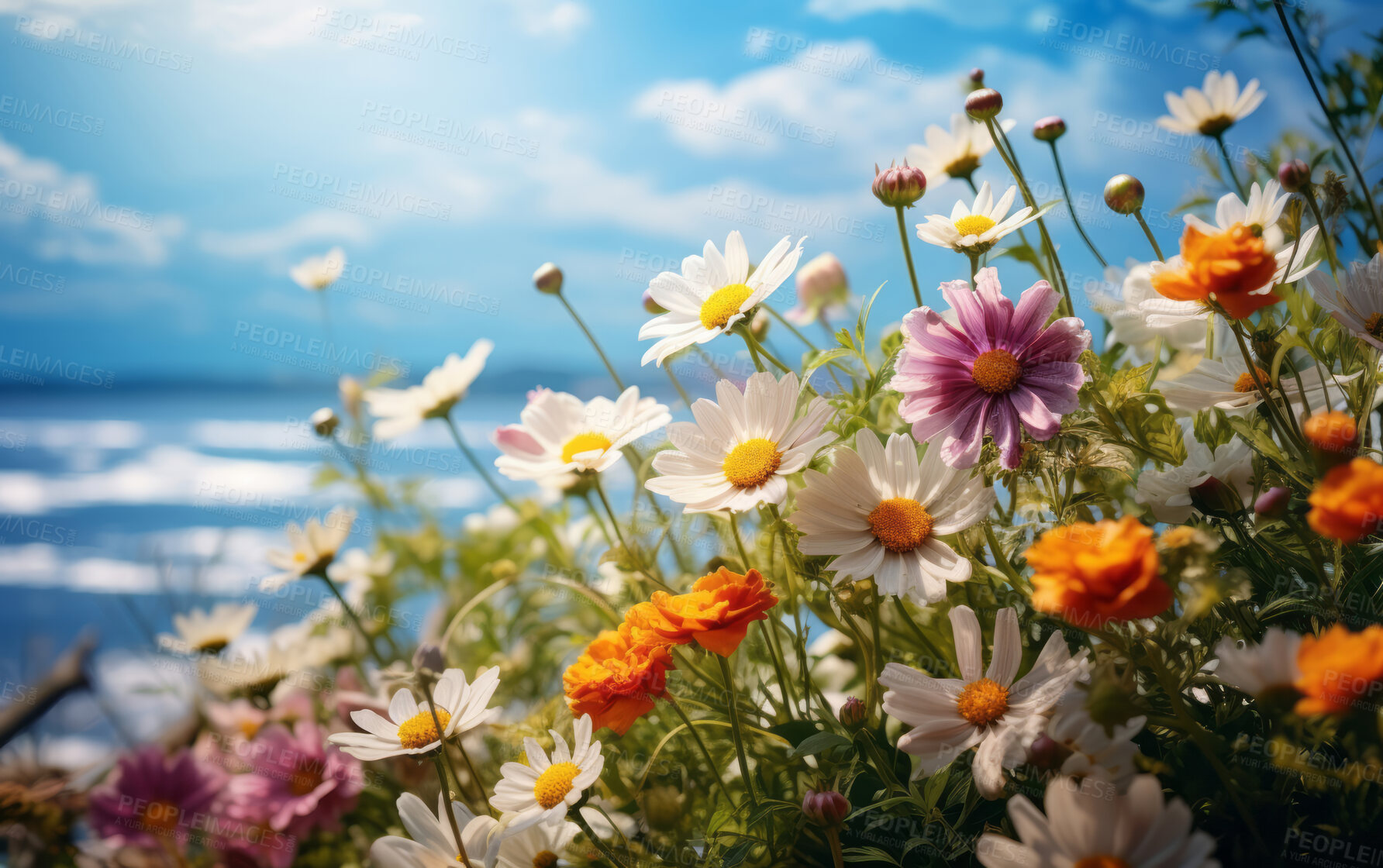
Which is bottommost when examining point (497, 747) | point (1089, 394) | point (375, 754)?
point (497, 747)

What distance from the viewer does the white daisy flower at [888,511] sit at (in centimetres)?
36

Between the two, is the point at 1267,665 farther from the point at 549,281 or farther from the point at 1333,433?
the point at 549,281

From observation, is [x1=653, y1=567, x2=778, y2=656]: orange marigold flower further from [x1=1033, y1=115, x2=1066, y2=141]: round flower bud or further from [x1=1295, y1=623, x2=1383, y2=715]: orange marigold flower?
[x1=1033, y1=115, x2=1066, y2=141]: round flower bud

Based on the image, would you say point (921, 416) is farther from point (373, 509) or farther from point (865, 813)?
point (373, 509)

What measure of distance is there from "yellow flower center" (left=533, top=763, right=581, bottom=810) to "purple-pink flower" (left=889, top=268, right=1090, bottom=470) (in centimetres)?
23

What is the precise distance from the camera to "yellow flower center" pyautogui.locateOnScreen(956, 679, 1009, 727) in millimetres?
344

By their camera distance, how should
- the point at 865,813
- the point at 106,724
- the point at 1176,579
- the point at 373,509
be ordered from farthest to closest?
1. the point at 373,509
2. the point at 106,724
3. the point at 865,813
4. the point at 1176,579

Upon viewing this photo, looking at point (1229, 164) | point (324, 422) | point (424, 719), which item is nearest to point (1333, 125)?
point (1229, 164)

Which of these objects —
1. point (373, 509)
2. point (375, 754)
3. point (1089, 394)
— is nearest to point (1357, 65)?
point (1089, 394)

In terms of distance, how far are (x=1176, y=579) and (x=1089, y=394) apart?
124mm

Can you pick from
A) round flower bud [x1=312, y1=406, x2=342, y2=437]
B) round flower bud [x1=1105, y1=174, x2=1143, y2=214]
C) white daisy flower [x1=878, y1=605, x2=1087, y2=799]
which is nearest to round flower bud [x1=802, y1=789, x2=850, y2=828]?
white daisy flower [x1=878, y1=605, x2=1087, y2=799]

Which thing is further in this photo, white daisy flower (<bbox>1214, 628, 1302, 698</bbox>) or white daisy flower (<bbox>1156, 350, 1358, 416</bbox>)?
white daisy flower (<bbox>1156, 350, 1358, 416</bbox>)

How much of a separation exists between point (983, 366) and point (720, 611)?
0.16 metres

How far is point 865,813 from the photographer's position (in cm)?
41
